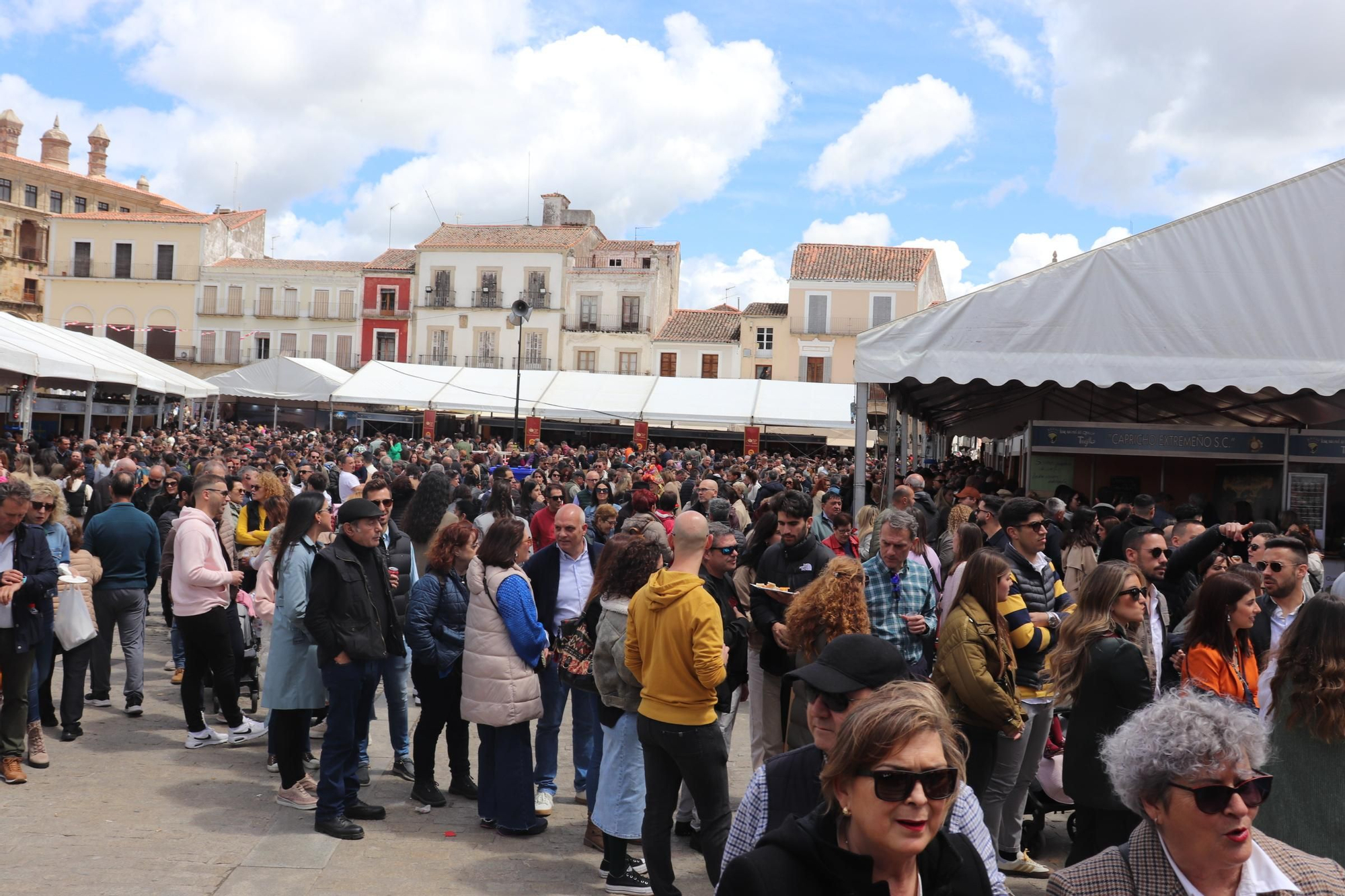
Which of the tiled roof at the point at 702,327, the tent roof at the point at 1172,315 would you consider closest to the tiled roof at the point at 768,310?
the tiled roof at the point at 702,327

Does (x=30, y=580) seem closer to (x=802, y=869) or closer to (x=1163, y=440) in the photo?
(x=802, y=869)

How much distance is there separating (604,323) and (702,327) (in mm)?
4322

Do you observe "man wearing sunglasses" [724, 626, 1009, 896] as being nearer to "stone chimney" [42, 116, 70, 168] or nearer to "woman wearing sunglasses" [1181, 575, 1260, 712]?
"woman wearing sunglasses" [1181, 575, 1260, 712]

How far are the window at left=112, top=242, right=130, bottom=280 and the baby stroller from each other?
51710 mm

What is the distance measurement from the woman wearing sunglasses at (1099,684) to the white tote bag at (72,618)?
484 cm

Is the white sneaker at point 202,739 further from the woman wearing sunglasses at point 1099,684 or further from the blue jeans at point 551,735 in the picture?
the woman wearing sunglasses at point 1099,684

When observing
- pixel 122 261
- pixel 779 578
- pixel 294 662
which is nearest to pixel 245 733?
pixel 294 662

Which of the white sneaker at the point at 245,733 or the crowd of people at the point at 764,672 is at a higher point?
the crowd of people at the point at 764,672

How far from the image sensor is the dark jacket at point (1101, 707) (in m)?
3.52

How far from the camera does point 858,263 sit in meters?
44.2

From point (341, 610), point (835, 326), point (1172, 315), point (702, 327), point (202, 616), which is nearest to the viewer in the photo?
point (341, 610)

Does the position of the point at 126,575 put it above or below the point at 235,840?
above

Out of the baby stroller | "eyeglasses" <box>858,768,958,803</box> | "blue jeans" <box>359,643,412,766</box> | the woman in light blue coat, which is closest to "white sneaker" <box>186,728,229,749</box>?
"blue jeans" <box>359,643,412,766</box>

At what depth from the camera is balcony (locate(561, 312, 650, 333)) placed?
46.9 meters
